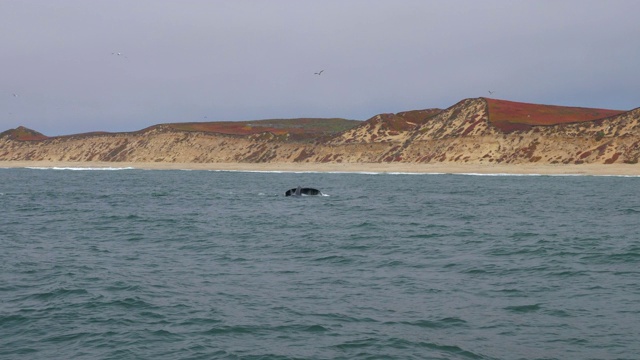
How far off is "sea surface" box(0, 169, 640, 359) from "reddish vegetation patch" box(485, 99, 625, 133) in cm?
7587

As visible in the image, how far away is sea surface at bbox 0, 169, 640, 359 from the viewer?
1329 centimetres

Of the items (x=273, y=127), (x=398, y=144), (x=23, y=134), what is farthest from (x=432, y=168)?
(x=23, y=134)

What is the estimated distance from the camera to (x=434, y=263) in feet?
71.3

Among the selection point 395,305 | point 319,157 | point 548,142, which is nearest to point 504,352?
point 395,305

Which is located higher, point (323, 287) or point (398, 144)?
point (398, 144)

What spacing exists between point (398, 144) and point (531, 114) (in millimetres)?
22978

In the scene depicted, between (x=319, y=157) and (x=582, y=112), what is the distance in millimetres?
44467

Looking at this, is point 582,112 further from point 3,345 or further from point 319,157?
point 3,345

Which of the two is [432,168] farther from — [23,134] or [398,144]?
[23,134]

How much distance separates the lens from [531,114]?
395 feet

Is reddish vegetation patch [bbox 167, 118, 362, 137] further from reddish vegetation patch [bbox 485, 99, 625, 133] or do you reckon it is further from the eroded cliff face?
reddish vegetation patch [bbox 485, 99, 625, 133]

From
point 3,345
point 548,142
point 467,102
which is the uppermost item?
point 467,102

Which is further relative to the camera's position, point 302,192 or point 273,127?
point 273,127

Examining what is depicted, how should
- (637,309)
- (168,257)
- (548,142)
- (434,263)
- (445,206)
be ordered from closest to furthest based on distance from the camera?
(637,309)
(434,263)
(168,257)
(445,206)
(548,142)
